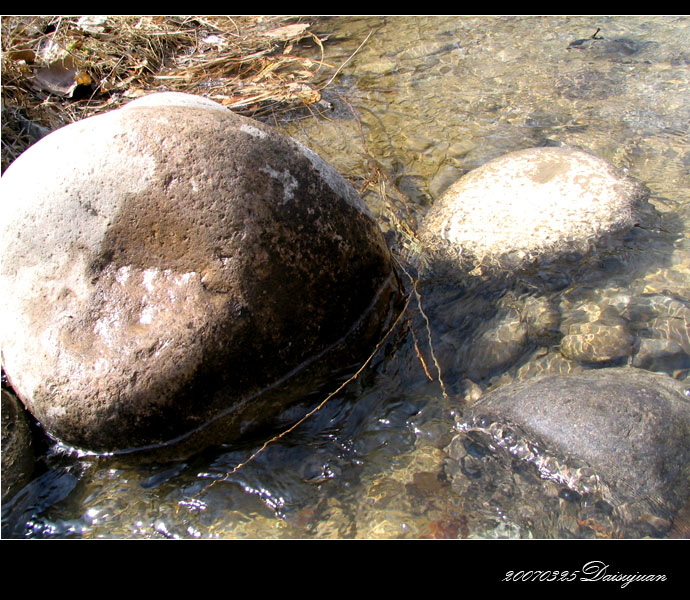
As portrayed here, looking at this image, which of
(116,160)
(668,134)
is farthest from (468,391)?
(668,134)

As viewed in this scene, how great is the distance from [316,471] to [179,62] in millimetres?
4858

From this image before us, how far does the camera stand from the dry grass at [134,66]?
4.87 metres

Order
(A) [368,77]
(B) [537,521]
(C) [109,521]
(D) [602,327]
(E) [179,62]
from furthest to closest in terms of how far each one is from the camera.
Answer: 1. (E) [179,62]
2. (A) [368,77]
3. (D) [602,327]
4. (C) [109,521]
5. (B) [537,521]

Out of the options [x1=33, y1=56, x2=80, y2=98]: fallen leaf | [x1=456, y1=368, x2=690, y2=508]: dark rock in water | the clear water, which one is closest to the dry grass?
[x1=33, y1=56, x2=80, y2=98]: fallen leaf

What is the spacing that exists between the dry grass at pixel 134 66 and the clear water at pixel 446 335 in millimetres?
621

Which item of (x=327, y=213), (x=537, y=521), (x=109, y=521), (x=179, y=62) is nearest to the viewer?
(x=537, y=521)

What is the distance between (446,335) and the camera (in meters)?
3.10

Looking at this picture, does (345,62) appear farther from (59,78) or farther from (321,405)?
(321,405)

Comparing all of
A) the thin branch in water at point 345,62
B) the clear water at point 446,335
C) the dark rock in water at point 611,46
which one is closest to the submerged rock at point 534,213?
the clear water at point 446,335

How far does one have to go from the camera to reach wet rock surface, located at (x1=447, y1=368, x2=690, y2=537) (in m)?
2.22

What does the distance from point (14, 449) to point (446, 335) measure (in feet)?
6.80

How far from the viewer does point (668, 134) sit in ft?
14.1

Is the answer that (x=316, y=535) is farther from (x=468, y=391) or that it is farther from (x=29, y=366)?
(x=29, y=366)
